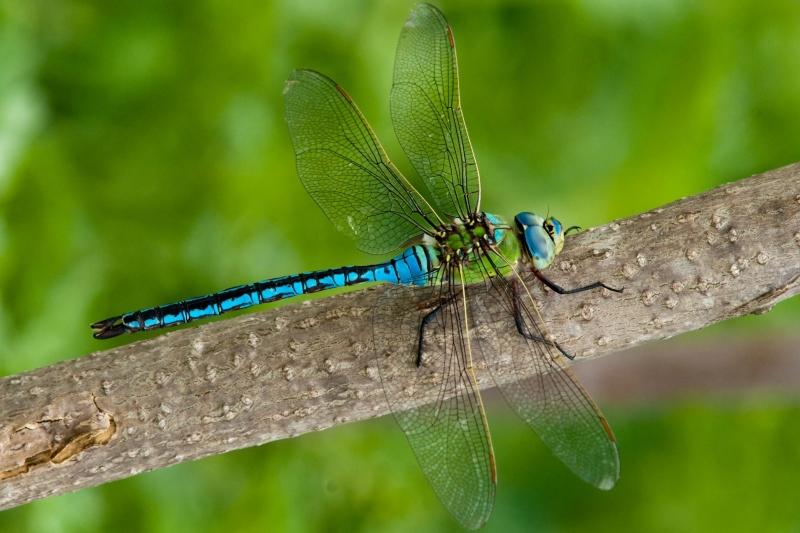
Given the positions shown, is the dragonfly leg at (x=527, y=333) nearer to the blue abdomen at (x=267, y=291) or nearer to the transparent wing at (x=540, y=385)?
the transparent wing at (x=540, y=385)

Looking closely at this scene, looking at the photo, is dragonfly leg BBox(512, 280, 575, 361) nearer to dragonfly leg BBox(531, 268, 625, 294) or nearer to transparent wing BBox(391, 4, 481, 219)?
dragonfly leg BBox(531, 268, 625, 294)

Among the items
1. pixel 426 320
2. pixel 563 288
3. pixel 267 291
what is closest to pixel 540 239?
pixel 563 288

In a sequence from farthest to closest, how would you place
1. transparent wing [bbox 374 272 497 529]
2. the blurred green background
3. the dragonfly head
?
the blurred green background < the dragonfly head < transparent wing [bbox 374 272 497 529]

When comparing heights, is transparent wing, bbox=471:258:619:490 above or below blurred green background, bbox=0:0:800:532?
below

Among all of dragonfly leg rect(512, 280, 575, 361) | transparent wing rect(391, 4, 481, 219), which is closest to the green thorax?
transparent wing rect(391, 4, 481, 219)

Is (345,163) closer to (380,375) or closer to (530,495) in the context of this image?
(380,375)

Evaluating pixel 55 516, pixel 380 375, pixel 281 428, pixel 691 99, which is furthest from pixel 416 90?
pixel 55 516

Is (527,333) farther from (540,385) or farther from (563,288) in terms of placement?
(540,385)
